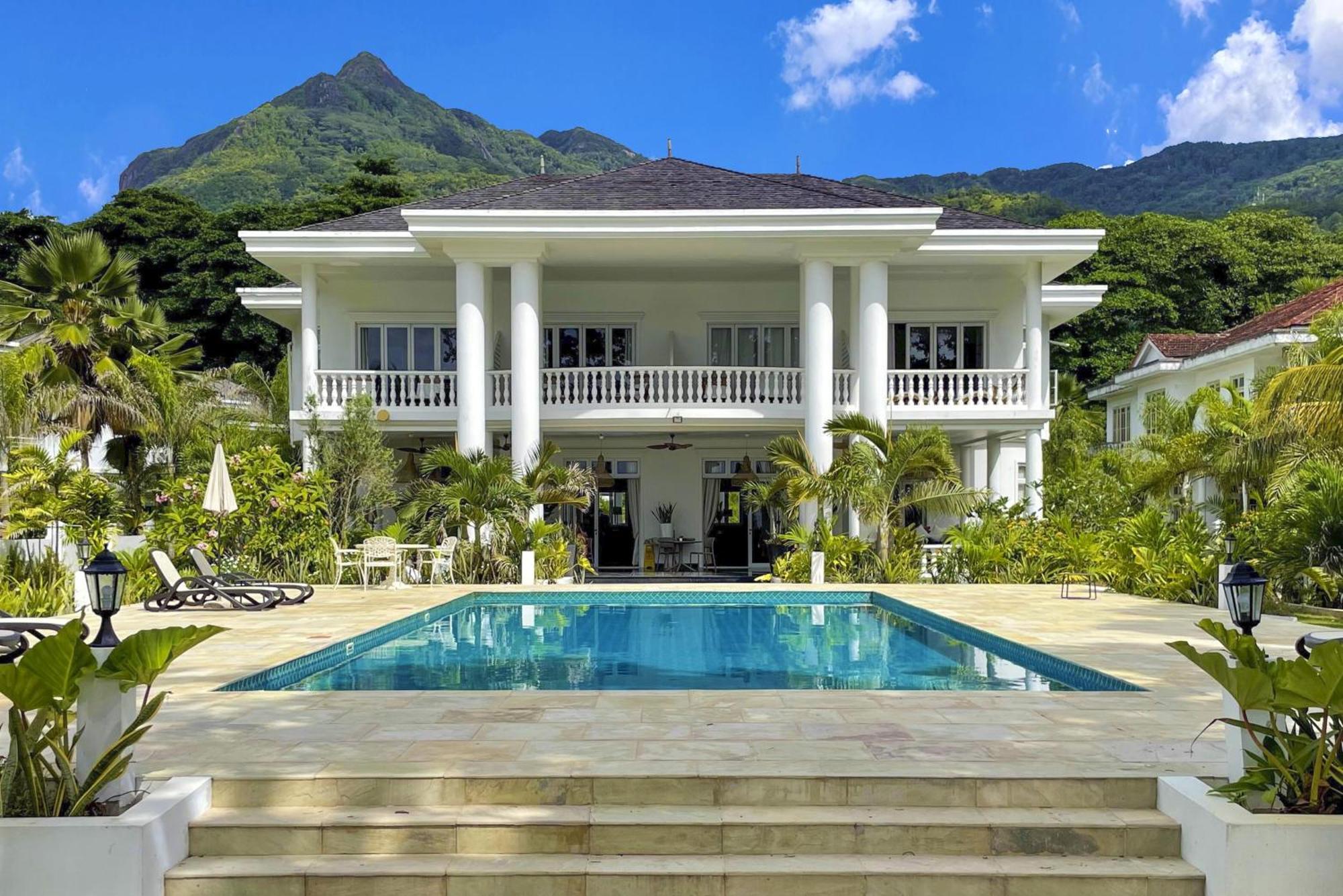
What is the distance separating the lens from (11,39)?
82.1 metres

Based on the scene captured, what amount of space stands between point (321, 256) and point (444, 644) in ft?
34.4

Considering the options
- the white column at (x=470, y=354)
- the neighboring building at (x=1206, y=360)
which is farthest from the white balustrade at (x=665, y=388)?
the neighboring building at (x=1206, y=360)

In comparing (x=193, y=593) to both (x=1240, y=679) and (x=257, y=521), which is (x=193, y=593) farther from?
(x=1240, y=679)

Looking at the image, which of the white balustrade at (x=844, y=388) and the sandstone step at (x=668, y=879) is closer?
the sandstone step at (x=668, y=879)

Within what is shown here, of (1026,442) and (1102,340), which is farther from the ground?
(1102,340)

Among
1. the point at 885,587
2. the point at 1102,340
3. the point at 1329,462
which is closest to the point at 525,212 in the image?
the point at 885,587

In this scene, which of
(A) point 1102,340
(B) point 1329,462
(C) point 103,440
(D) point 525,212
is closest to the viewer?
(B) point 1329,462

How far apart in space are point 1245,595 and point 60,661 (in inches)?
218

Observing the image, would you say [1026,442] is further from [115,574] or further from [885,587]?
[115,574]

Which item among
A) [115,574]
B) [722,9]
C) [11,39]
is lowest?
[115,574]

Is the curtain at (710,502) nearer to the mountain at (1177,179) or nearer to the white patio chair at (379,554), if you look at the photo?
the white patio chair at (379,554)

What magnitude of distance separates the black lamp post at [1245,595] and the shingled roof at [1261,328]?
63.7ft

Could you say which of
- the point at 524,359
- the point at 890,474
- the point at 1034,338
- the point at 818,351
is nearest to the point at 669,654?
the point at 890,474

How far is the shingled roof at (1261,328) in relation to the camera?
23766mm
